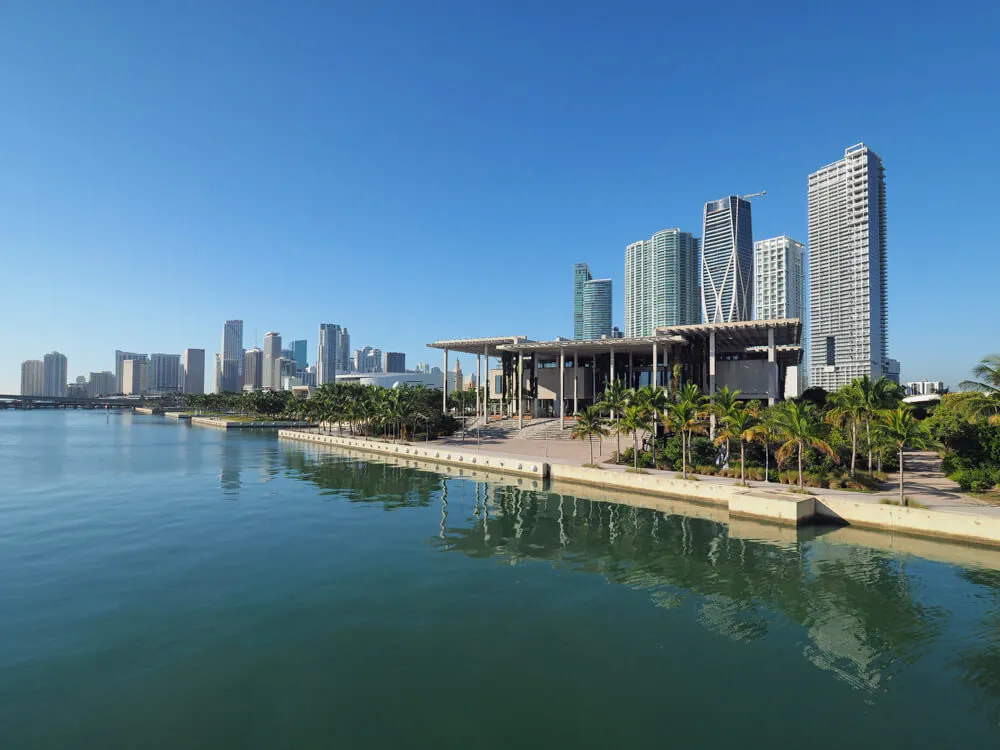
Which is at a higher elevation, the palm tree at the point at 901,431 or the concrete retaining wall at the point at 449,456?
the palm tree at the point at 901,431

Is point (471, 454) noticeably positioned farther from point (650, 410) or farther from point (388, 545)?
point (388, 545)

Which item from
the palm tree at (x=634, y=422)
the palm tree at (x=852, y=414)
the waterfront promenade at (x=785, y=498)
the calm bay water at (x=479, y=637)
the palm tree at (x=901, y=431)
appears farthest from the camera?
the palm tree at (x=634, y=422)

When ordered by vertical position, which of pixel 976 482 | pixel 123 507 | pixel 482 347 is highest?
pixel 482 347

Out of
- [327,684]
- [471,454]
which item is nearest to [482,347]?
[471,454]

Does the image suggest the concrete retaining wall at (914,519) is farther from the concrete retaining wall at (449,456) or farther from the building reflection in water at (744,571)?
the concrete retaining wall at (449,456)

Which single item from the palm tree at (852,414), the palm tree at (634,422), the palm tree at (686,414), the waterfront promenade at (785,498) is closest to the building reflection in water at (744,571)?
the waterfront promenade at (785,498)

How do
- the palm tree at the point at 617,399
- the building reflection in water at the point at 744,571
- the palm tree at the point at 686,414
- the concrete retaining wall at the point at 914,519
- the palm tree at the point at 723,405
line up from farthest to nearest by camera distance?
the palm tree at the point at 617,399 → the palm tree at the point at 686,414 → the palm tree at the point at 723,405 → the concrete retaining wall at the point at 914,519 → the building reflection in water at the point at 744,571

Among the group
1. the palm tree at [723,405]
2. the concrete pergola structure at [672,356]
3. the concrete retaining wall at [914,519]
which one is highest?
the concrete pergola structure at [672,356]
